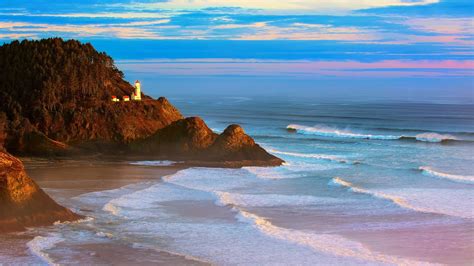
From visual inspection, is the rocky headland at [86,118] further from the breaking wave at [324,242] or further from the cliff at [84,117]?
the breaking wave at [324,242]

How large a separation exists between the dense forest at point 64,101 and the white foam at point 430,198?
18.4 meters

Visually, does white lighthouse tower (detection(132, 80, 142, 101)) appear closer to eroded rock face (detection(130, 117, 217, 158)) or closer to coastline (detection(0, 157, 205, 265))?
eroded rock face (detection(130, 117, 217, 158))

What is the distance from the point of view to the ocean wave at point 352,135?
69.7 meters

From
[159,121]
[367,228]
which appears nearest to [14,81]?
[159,121]

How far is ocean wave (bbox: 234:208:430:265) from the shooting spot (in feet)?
74.2

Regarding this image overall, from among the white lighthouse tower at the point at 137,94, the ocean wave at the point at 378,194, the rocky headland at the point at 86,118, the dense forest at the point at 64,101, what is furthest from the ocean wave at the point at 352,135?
the ocean wave at the point at 378,194

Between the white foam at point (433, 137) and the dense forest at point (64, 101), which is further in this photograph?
the white foam at point (433, 137)

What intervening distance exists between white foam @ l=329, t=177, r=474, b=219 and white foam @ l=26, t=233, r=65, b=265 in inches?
555

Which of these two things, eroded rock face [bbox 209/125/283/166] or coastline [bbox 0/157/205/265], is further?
eroded rock face [bbox 209/125/283/166]

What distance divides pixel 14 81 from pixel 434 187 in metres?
29.5

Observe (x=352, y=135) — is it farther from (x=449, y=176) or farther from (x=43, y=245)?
(x=43, y=245)

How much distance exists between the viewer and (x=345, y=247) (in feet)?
78.6

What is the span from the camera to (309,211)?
99.1 ft

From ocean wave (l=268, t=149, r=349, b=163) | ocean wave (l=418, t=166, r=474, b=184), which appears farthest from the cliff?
ocean wave (l=418, t=166, r=474, b=184)
